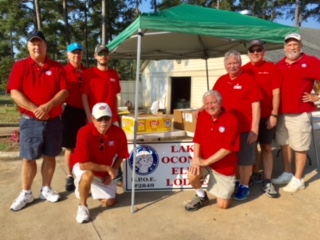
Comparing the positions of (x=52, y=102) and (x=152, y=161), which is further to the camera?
(x=152, y=161)

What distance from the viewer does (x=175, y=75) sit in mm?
16969

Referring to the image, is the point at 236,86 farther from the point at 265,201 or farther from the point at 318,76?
the point at 265,201

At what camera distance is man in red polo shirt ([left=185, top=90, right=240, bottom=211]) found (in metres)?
3.49

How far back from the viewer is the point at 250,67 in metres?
4.10

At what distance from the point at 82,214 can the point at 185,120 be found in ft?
7.39

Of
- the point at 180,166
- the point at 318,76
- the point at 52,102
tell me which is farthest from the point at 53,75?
the point at 318,76

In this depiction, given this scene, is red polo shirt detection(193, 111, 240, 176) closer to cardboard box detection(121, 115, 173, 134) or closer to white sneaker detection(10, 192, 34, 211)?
cardboard box detection(121, 115, 173, 134)

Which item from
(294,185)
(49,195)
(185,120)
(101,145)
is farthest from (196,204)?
(49,195)

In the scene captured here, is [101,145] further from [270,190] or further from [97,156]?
[270,190]

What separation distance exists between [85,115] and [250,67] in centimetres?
220

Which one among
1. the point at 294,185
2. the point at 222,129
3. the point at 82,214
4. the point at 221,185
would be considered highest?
the point at 222,129

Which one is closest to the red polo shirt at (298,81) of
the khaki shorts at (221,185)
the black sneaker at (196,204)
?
the khaki shorts at (221,185)

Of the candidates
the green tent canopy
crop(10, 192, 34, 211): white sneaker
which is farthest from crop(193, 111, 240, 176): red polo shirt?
crop(10, 192, 34, 211): white sneaker

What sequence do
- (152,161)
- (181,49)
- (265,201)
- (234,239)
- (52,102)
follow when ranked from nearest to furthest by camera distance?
(234,239)
(52,102)
(265,201)
(152,161)
(181,49)
